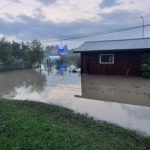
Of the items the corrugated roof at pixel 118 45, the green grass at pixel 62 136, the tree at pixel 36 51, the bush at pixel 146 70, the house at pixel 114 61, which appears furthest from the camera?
the tree at pixel 36 51

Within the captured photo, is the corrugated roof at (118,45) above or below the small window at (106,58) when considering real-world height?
above

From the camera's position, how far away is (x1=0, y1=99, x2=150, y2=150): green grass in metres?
3.94

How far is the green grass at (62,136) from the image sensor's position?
155 inches

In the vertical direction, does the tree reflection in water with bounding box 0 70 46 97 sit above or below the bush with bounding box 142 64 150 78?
below

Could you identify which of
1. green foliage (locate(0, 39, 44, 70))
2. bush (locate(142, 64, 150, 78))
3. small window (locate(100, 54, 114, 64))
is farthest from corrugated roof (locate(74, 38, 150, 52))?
green foliage (locate(0, 39, 44, 70))

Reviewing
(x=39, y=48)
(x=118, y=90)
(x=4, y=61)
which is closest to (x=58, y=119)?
(x=118, y=90)

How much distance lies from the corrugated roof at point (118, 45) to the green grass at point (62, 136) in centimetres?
1198

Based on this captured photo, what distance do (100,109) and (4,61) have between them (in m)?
22.6

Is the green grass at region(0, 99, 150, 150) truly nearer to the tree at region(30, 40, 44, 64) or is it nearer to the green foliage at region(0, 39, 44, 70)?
the green foliage at region(0, 39, 44, 70)

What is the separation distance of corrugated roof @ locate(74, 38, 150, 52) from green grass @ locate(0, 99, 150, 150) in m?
12.0

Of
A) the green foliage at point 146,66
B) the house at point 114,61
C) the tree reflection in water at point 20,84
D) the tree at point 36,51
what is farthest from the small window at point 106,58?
the tree at point 36,51

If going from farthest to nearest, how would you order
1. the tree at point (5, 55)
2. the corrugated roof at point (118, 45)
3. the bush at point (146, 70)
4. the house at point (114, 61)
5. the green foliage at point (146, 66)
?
the tree at point (5, 55), the corrugated roof at point (118, 45), the house at point (114, 61), the green foliage at point (146, 66), the bush at point (146, 70)

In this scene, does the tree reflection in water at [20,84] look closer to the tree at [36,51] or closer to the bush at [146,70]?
the bush at [146,70]

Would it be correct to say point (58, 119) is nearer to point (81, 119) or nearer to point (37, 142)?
point (81, 119)
